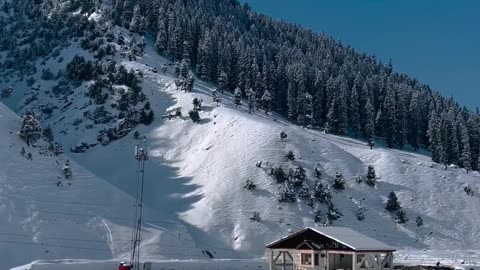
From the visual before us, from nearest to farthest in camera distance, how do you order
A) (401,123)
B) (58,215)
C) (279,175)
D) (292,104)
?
(58,215) < (279,175) < (401,123) < (292,104)

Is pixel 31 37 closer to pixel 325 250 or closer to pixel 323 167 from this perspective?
pixel 323 167

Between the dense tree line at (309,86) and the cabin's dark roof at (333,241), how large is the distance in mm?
66236

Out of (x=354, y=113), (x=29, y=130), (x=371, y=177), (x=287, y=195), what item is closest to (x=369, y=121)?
(x=354, y=113)

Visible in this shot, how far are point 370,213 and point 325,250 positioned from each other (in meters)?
40.4

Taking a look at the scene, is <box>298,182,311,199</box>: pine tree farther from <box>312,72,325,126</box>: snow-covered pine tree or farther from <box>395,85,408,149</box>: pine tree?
<box>395,85,408,149</box>: pine tree

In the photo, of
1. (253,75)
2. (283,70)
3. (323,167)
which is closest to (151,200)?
(323,167)

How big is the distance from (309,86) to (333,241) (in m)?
90.2

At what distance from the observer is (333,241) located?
4541 cm

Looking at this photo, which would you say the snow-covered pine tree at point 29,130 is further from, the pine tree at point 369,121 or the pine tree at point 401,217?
the pine tree at point 369,121

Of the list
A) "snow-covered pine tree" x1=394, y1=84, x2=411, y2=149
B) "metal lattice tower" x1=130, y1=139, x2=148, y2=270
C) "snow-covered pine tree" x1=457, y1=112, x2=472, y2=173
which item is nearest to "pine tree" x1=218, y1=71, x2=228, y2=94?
"metal lattice tower" x1=130, y1=139, x2=148, y2=270

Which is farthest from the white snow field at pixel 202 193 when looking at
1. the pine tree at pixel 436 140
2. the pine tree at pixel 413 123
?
the pine tree at pixel 413 123

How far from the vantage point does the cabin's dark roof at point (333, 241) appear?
44.4 meters

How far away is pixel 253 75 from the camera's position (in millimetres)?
128625

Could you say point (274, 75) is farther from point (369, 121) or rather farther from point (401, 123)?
point (401, 123)
